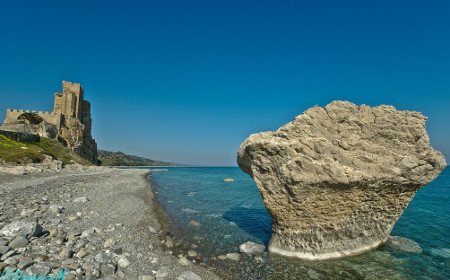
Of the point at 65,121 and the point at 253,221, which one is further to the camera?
the point at 65,121

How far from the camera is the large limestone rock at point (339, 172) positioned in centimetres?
1166

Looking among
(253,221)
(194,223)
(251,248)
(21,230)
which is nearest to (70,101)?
(194,223)

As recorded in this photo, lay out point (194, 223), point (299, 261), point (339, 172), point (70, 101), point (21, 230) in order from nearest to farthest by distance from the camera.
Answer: point (21, 230) → point (339, 172) → point (299, 261) → point (194, 223) → point (70, 101)

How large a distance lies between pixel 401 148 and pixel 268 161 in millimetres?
6025

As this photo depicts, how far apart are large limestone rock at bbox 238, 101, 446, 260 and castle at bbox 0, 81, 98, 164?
9156 centimetres

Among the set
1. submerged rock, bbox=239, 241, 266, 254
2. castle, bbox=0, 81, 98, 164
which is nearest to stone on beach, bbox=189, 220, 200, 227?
submerged rock, bbox=239, 241, 266, 254

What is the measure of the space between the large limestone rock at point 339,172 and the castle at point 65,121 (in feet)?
300

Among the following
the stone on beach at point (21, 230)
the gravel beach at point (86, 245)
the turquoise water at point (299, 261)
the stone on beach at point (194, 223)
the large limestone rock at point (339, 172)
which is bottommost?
the turquoise water at point (299, 261)

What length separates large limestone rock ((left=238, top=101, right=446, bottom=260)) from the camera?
1166 cm

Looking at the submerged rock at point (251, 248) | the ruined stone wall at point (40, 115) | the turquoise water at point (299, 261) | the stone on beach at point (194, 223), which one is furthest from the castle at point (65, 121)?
the submerged rock at point (251, 248)

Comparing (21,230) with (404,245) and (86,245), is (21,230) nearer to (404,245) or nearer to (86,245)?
(86,245)

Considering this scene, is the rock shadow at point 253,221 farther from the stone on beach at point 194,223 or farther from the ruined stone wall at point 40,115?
the ruined stone wall at point 40,115

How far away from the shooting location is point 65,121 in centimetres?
9331

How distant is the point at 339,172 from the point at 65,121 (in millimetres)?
102941
